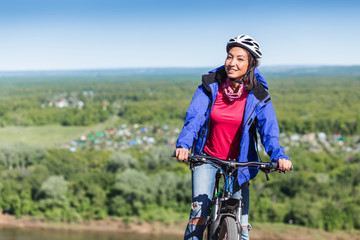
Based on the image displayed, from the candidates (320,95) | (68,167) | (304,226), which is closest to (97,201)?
(68,167)

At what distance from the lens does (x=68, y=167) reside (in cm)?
4825

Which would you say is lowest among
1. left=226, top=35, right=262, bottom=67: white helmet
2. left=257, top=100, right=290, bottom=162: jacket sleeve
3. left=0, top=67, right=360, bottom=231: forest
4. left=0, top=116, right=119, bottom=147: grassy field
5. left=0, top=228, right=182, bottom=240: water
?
left=0, top=116, right=119, bottom=147: grassy field

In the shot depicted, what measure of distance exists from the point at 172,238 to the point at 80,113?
90.5 metres

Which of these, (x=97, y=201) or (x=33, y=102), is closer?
(x=97, y=201)

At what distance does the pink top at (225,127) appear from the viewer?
163 inches

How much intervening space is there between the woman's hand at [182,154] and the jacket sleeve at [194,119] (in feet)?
0.17

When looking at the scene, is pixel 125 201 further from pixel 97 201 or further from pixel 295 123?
pixel 295 123

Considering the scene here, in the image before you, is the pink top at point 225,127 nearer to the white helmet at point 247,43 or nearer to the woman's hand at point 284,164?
the white helmet at point 247,43

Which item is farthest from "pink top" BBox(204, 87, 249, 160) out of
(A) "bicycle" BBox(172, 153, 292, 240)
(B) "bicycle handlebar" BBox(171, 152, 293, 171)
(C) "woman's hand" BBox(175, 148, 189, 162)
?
(C) "woman's hand" BBox(175, 148, 189, 162)

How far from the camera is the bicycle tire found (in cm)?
382

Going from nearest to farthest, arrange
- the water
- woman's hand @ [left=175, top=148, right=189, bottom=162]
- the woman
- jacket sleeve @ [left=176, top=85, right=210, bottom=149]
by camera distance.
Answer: woman's hand @ [left=175, top=148, right=189, bottom=162] → jacket sleeve @ [left=176, top=85, right=210, bottom=149] → the woman → the water

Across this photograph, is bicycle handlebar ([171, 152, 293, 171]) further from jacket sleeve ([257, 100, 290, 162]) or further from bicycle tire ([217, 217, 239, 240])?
bicycle tire ([217, 217, 239, 240])

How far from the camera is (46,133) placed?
101062mm

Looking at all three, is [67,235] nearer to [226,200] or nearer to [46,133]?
[226,200]
